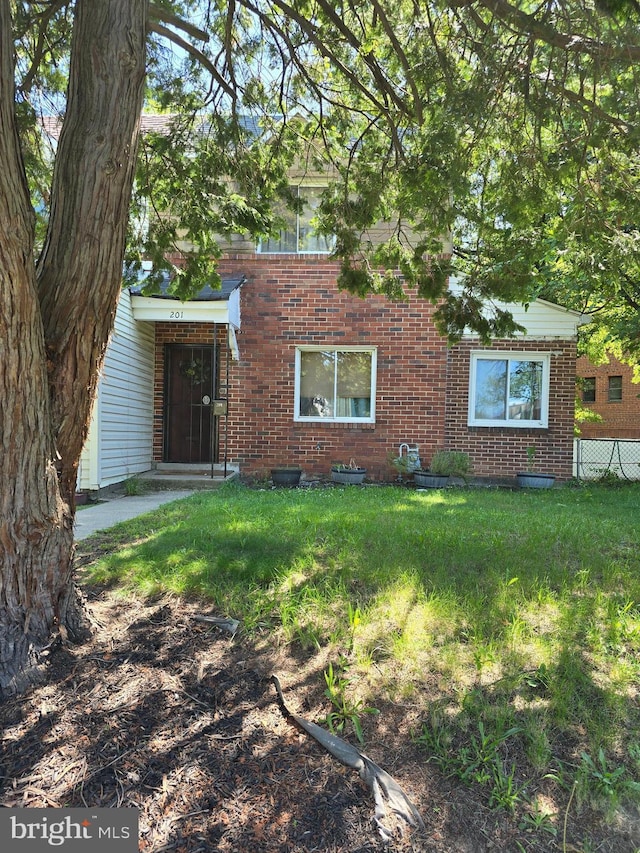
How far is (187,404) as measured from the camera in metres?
10.4

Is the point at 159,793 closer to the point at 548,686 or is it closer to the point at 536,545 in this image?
the point at 548,686

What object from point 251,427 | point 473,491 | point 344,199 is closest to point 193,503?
point 251,427

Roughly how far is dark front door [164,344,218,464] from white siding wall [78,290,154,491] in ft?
1.36

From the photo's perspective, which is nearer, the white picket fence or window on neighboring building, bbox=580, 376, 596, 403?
the white picket fence

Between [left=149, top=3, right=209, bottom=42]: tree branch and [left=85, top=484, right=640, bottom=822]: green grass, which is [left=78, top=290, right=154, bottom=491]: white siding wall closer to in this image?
[left=85, top=484, right=640, bottom=822]: green grass

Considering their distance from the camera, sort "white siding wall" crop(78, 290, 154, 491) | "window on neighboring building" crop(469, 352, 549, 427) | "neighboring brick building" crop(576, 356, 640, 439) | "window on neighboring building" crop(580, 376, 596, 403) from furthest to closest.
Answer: "window on neighboring building" crop(580, 376, 596, 403) < "neighboring brick building" crop(576, 356, 640, 439) < "window on neighboring building" crop(469, 352, 549, 427) < "white siding wall" crop(78, 290, 154, 491)

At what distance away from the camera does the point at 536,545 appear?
4746 mm

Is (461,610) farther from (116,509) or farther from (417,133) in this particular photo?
(116,509)

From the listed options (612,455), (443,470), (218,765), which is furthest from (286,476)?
(612,455)

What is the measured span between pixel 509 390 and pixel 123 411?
279 inches

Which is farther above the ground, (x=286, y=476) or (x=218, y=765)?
(x=286, y=476)

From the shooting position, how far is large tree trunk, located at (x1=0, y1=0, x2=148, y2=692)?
2.26m

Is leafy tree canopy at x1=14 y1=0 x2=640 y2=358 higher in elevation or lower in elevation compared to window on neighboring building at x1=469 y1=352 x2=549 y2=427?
higher

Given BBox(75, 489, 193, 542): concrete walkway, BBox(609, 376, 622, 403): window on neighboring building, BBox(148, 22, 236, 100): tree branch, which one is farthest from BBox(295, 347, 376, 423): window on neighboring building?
BBox(609, 376, 622, 403): window on neighboring building
